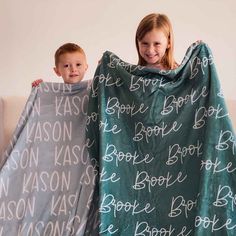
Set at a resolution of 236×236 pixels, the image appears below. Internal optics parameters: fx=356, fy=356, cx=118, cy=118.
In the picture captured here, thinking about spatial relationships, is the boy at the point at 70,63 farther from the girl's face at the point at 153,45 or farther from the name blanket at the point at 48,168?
the girl's face at the point at 153,45

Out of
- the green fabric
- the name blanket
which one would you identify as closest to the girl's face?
the green fabric

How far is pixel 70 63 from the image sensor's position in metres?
1.46

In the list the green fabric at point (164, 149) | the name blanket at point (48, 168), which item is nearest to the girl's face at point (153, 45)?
the green fabric at point (164, 149)

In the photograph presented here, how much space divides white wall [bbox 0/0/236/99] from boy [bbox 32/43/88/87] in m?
A: 0.39

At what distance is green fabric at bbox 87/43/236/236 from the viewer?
1.11 m

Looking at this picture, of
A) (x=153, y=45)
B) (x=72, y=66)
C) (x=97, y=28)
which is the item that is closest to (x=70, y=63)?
(x=72, y=66)

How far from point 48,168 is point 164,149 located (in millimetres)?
464

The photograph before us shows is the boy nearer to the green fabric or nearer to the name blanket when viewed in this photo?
the name blanket

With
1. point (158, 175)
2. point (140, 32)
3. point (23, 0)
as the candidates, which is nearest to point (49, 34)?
point (23, 0)

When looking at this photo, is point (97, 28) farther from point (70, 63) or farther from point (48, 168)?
point (48, 168)

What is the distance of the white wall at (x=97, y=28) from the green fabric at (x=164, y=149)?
0.59m

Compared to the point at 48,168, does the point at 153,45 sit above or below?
above

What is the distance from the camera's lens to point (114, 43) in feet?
6.08

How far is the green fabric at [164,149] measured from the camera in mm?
1111
